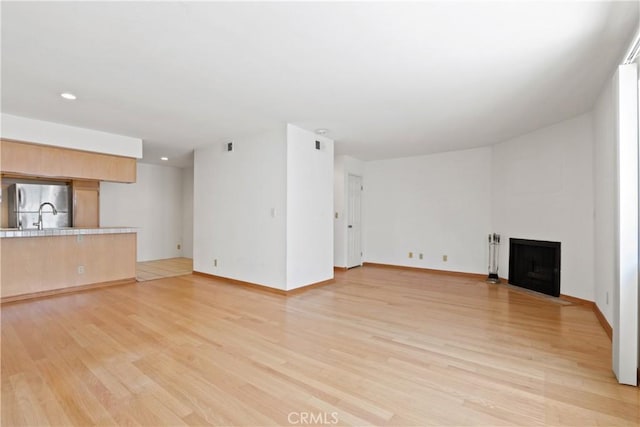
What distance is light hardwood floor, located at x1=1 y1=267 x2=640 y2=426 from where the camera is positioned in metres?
1.82

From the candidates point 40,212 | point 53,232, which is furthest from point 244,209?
point 40,212

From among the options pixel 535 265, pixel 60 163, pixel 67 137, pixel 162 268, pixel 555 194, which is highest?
pixel 67 137

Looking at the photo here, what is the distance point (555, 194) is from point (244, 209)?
4.78 m

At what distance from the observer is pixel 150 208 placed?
7.76 m

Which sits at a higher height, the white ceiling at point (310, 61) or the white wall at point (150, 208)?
the white ceiling at point (310, 61)

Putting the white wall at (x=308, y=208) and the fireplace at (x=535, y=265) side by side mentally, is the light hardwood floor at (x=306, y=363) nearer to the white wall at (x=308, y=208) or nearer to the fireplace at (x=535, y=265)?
the fireplace at (x=535, y=265)

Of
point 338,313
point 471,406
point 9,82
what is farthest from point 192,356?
point 9,82

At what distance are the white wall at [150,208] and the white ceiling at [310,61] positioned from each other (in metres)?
3.23

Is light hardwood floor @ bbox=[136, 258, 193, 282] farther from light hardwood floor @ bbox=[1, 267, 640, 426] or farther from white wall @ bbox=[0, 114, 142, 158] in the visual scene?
white wall @ bbox=[0, 114, 142, 158]

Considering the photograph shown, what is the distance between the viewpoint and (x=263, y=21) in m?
A: 2.05

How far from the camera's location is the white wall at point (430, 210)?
5914mm

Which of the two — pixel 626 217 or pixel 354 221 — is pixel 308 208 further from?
pixel 626 217

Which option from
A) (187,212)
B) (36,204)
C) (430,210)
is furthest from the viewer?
(187,212)

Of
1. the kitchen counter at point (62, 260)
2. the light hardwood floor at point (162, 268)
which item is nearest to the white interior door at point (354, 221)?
the light hardwood floor at point (162, 268)
